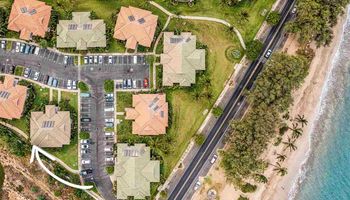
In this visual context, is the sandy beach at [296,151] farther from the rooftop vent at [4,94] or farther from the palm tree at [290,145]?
the rooftop vent at [4,94]

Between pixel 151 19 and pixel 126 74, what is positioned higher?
pixel 151 19

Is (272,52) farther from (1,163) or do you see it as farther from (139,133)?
(1,163)

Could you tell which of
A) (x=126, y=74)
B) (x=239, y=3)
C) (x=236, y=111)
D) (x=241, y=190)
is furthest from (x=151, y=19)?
(x=241, y=190)

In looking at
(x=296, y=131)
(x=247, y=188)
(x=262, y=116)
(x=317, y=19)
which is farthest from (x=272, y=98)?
(x=247, y=188)

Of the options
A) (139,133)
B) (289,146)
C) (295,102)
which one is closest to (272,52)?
(295,102)

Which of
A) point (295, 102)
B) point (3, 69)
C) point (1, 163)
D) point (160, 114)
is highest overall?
point (295, 102)

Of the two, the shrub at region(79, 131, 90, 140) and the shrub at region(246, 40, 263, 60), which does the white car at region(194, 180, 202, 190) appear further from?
the shrub at region(246, 40, 263, 60)

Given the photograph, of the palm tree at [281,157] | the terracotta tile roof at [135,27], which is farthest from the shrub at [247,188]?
the terracotta tile roof at [135,27]
